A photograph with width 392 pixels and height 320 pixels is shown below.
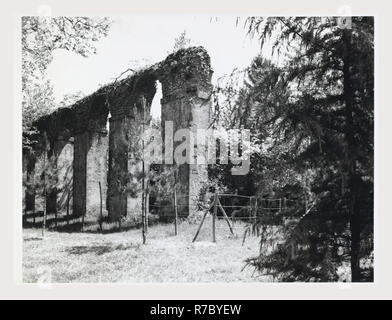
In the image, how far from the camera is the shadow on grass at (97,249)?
22.1 ft

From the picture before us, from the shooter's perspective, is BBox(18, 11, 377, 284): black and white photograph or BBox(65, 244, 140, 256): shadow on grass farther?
BBox(65, 244, 140, 256): shadow on grass

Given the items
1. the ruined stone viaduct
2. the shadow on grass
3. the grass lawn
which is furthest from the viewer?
the ruined stone viaduct

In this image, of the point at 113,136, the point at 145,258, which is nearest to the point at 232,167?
the point at 145,258

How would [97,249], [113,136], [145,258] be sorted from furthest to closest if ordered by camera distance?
[113,136] < [97,249] < [145,258]

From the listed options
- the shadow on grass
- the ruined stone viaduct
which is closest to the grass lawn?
the shadow on grass

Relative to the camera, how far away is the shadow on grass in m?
6.74

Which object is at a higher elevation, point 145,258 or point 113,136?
point 113,136

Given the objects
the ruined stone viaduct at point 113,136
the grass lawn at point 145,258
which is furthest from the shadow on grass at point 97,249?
the ruined stone viaduct at point 113,136

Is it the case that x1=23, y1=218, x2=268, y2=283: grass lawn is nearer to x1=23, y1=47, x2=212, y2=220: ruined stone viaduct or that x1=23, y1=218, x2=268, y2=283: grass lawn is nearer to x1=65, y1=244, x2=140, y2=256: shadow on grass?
x1=65, y1=244, x2=140, y2=256: shadow on grass

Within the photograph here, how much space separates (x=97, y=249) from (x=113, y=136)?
5834mm

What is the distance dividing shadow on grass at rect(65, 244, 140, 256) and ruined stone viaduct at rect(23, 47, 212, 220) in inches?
49.0

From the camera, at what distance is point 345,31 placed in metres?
3.45

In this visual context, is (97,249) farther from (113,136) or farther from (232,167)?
(113,136)

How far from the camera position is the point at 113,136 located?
12.5 metres
